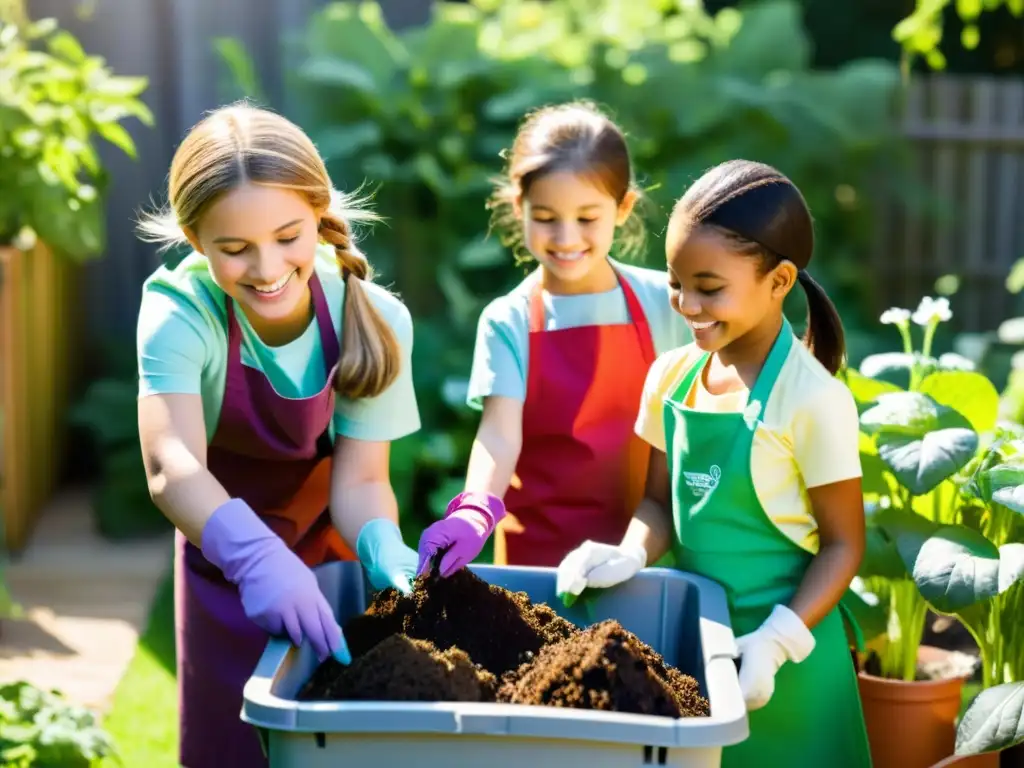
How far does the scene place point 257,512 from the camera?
2.09 metres

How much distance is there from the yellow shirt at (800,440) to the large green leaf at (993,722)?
1.19 ft

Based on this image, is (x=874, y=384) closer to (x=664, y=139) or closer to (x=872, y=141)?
(x=664, y=139)

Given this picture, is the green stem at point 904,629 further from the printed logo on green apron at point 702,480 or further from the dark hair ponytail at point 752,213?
the dark hair ponytail at point 752,213

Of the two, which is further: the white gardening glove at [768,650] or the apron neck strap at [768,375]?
the apron neck strap at [768,375]

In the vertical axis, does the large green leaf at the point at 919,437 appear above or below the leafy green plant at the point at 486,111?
below

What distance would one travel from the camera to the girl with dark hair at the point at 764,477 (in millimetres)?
1774

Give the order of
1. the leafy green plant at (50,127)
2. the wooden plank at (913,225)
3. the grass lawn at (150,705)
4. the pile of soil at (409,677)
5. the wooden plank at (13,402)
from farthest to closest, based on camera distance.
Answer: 1. the wooden plank at (913,225)
2. the wooden plank at (13,402)
3. the leafy green plant at (50,127)
4. the grass lawn at (150,705)
5. the pile of soil at (409,677)

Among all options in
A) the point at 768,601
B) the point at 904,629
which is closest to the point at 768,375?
the point at 768,601

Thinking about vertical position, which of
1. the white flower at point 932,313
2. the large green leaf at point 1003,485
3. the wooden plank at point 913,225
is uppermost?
the wooden plank at point 913,225

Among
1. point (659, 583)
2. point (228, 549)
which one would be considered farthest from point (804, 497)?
point (228, 549)

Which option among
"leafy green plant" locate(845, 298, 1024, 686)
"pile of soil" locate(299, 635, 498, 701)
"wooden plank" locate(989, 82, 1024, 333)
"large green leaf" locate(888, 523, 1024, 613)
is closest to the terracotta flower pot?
"leafy green plant" locate(845, 298, 1024, 686)

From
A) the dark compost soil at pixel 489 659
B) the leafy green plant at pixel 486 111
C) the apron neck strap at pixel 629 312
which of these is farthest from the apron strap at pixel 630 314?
the leafy green plant at pixel 486 111

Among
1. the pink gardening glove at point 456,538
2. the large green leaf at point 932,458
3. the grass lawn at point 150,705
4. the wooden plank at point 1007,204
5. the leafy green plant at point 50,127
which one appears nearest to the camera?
the pink gardening glove at point 456,538

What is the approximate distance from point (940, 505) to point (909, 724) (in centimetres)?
38
